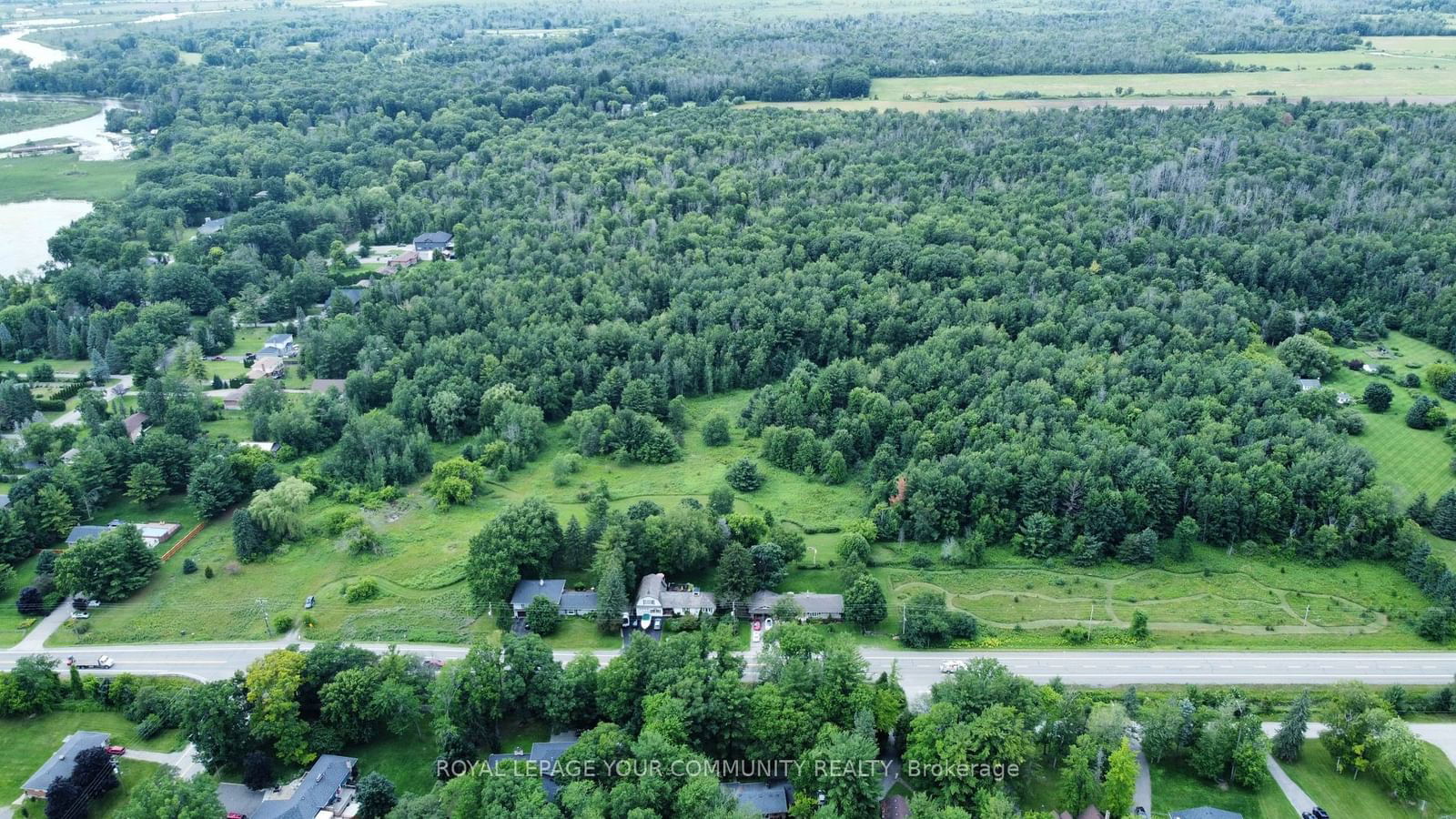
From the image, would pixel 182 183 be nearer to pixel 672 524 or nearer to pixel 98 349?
pixel 98 349

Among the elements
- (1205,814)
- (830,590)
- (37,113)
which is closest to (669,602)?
(830,590)

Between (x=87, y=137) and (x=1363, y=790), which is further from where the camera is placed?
(x=87, y=137)

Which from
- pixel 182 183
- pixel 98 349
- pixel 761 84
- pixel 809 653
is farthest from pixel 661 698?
pixel 761 84

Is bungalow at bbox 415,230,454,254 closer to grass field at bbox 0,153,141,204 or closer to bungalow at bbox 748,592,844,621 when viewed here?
grass field at bbox 0,153,141,204

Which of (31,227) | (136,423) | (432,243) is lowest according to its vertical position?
(136,423)

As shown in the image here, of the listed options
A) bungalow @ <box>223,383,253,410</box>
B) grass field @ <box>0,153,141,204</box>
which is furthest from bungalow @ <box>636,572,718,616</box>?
grass field @ <box>0,153,141,204</box>

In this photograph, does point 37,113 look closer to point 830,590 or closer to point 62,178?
point 62,178

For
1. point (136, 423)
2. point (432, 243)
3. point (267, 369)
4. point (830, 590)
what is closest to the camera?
point (830, 590)
